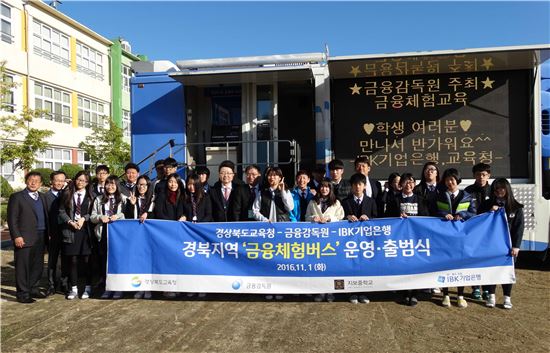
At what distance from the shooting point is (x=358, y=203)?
569 centimetres

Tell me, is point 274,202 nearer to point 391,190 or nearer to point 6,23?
point 391,190

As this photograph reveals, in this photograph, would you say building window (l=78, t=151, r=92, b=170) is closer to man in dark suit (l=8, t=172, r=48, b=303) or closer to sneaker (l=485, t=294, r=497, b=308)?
man in dark suit (l=8, t=172, r=48, b=303)

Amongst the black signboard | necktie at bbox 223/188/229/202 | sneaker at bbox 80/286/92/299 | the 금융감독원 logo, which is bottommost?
sneaker at bbox 80/286/92/299

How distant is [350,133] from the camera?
302 inches

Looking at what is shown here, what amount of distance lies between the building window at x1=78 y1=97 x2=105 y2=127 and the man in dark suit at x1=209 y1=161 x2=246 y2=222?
27067mm

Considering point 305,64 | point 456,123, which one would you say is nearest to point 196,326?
point 305,64

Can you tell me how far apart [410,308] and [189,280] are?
284 centimetres

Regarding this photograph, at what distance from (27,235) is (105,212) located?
1122 mm

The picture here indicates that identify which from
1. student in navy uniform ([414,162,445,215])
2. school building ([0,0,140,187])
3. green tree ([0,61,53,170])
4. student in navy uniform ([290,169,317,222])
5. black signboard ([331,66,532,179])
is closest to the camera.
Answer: student in navy uniform ([414,162,445,215])

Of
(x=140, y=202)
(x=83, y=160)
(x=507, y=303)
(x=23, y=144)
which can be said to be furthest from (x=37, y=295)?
(x=83, y=160)

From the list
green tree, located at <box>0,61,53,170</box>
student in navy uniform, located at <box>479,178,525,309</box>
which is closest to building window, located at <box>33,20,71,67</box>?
green tree, located at <box>0,61,53,170</box>

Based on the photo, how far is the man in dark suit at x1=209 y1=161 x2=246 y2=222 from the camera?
6027 mm

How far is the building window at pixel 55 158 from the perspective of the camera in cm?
2742

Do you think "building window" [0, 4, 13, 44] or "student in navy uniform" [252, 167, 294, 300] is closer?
"student in navy uniform" [252, 167, 294, 300]
